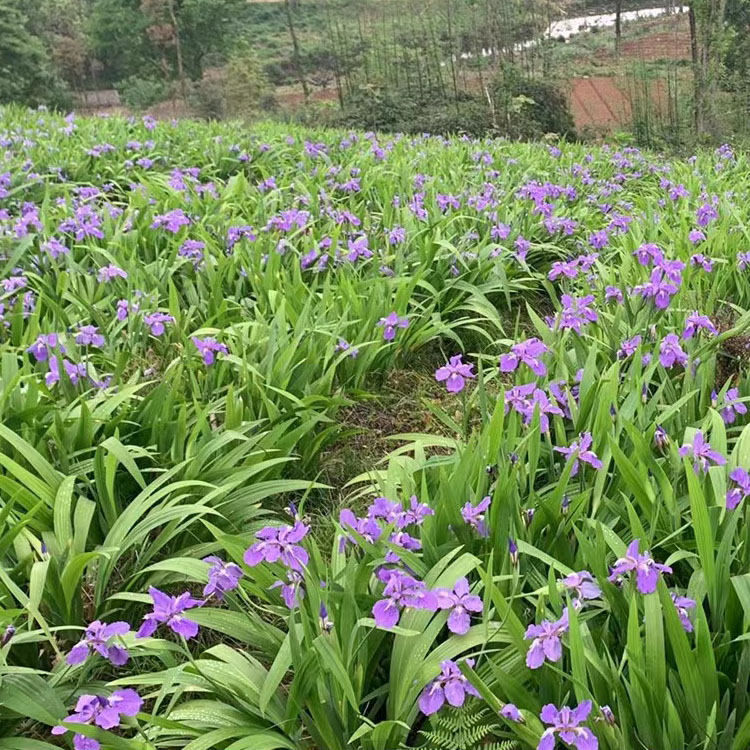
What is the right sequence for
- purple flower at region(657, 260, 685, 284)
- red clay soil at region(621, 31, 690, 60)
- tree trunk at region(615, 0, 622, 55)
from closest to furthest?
purple flower at region(657, 260, 685, 284), red clay soil at region(621, 31, 690, 60), tree trunk at region(615, 0, 622, 55)

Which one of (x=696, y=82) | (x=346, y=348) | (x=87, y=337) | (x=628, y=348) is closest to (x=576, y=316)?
(x=628, y=348)

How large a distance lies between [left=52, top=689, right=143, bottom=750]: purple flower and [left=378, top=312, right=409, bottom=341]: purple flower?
60.0 inches

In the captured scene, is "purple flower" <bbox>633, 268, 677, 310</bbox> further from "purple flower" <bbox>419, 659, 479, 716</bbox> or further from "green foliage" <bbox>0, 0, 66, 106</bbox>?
"green foliage" <bbox>0, 0, 66, 106</bbox>

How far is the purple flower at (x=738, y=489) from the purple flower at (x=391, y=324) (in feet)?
3.98

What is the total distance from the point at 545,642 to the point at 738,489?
58cm

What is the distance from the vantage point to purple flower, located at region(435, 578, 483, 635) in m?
1.12

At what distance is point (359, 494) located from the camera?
1.84 m

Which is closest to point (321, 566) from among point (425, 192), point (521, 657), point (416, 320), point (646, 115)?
point (521, 657)

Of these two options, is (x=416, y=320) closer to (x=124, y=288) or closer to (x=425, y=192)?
(x=124, y=288)

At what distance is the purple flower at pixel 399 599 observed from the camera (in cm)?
109

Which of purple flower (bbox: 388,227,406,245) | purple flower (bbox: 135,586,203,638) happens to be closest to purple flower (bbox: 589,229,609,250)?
purple flower (bbox: 388,227,406,245)

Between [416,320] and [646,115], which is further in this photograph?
[646,115]

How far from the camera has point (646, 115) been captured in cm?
1255

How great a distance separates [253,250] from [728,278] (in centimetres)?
197
